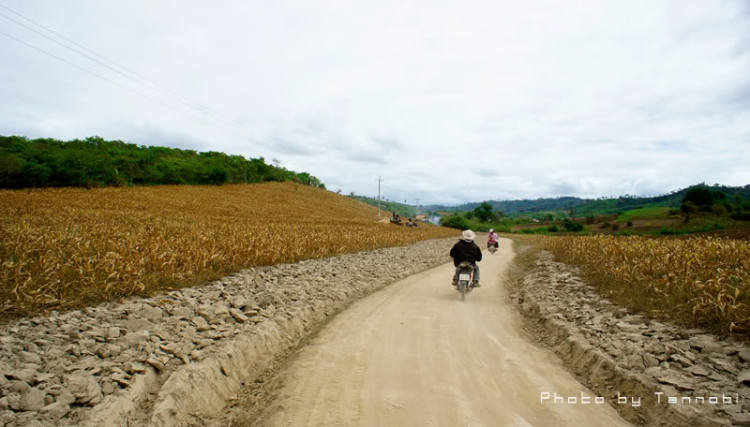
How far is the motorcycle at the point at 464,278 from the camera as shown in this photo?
10070 millimetres

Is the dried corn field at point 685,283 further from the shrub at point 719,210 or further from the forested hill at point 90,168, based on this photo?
the shrub at point 719,210

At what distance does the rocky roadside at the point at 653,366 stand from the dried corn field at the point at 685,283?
44cm

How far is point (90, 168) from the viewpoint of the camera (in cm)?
4138

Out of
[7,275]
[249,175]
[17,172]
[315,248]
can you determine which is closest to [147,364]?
[7,275]

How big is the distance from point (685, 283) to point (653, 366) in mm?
3370

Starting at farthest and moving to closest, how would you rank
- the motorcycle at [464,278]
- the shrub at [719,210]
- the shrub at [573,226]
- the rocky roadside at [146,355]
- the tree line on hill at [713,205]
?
the shrub at [573,226], the shrub at [719,210], the tree line on hill at [713,205], the motorcycle at [464,278], the rocky roadside at [146,355]

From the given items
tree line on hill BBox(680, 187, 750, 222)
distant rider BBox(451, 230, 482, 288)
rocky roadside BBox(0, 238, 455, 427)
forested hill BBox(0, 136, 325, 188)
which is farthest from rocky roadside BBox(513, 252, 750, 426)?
tree line on hill BBox(680, 187, 750, 222)

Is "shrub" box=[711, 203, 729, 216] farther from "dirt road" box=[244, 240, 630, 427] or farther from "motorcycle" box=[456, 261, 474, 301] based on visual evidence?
"dirt road" box=[244, 240, 630, 427]

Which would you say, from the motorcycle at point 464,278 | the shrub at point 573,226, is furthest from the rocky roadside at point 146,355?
the shrub at point 573,226

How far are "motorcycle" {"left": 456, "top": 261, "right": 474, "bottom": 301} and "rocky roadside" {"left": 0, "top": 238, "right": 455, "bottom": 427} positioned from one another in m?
4.48

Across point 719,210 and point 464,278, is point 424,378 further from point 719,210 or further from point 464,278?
point 719,210

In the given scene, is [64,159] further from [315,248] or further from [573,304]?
[573,304]

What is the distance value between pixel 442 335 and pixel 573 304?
4.08m

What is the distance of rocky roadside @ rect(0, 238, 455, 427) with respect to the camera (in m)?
3.32
